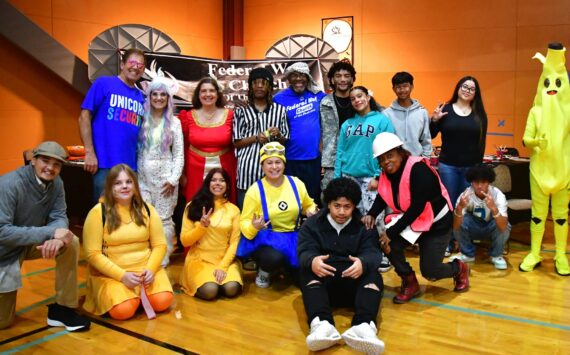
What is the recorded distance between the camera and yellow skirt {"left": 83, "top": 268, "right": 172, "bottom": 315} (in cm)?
333

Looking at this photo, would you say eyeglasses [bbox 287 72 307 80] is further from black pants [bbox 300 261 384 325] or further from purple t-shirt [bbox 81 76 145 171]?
black pants [bbox 300 261 384 325]

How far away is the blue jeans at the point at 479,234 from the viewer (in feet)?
14.9

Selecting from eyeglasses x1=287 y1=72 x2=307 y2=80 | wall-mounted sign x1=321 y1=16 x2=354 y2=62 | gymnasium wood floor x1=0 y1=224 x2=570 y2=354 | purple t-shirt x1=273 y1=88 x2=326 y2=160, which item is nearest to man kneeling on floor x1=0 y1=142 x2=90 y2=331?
gymnasium wood floor x1=0 y1=224 x2=570 y2=354

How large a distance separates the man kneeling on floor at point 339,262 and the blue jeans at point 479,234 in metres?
1.56

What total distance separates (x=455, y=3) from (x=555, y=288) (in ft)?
16.2

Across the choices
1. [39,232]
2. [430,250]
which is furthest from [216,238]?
[430,250]

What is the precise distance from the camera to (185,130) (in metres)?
4.41

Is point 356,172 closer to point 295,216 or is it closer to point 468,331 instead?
point 295,216

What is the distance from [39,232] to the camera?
3039mm

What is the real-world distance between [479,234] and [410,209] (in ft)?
4.51

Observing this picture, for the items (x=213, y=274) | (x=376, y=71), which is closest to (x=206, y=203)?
(x=213, y=274)

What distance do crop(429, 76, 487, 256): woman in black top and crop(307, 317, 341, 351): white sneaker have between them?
2208mm

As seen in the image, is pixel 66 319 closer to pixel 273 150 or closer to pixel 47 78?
pixel 273 150

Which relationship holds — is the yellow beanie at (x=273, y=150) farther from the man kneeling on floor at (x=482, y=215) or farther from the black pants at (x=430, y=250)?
the man kneeling on floor at (x=482, y=215)
